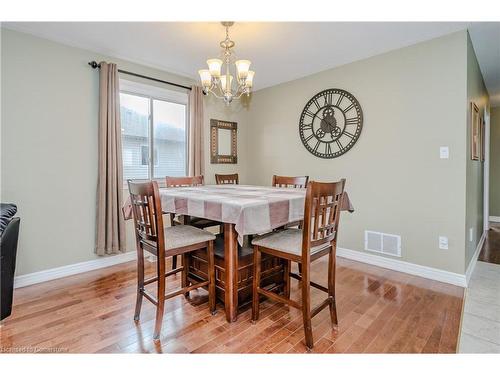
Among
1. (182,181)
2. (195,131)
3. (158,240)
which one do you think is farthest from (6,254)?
(195,131)

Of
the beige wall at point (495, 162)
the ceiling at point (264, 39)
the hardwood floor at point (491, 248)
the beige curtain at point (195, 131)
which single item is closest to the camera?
the ceiling at point (264, 39)

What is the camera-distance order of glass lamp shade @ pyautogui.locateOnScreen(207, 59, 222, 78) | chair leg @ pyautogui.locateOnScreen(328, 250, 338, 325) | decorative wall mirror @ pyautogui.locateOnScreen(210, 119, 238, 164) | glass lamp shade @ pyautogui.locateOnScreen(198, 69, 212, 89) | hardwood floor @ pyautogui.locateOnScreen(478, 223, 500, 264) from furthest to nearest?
decorative wall mirror @ pyautogui.locateOnScreen(210, 119, 238, 164)
hardwood floor @ pyautogui.locateOnScreen(478, 223, 500, 264)
glass lamp shade @ pyautogui.locateOnScreen(198, 69, 212, 89)
glass lamp shade @ pyautogui.locateOnScreen(207, 59, 222, 78)
chair leg @ pyautogui.locateOnScreen(328, 250, 338, 325)

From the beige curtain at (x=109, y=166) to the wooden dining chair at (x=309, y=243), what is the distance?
1.91 metres

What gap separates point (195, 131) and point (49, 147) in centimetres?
166

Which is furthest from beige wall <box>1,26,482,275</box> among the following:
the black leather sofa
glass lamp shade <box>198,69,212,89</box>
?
glass lamp shade <box>198,69,212,89</box>

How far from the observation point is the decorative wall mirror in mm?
4145

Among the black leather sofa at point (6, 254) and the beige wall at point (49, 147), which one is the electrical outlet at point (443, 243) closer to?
the black leather sofa at point (6, 254)

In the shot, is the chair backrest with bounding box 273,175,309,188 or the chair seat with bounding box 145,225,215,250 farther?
the chair backrest with bounding box 273,175,309,188

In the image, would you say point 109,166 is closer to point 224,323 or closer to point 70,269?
point 70,269

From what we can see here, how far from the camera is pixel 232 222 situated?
167cm

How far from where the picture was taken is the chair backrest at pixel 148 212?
5.41 feet

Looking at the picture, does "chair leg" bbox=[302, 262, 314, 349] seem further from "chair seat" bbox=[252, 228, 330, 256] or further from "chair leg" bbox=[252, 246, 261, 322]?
"chair leg" bbox=[252, 246, 261, 322]

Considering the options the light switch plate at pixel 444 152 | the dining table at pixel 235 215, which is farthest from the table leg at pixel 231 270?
the light switch plate at pixel 444 152
